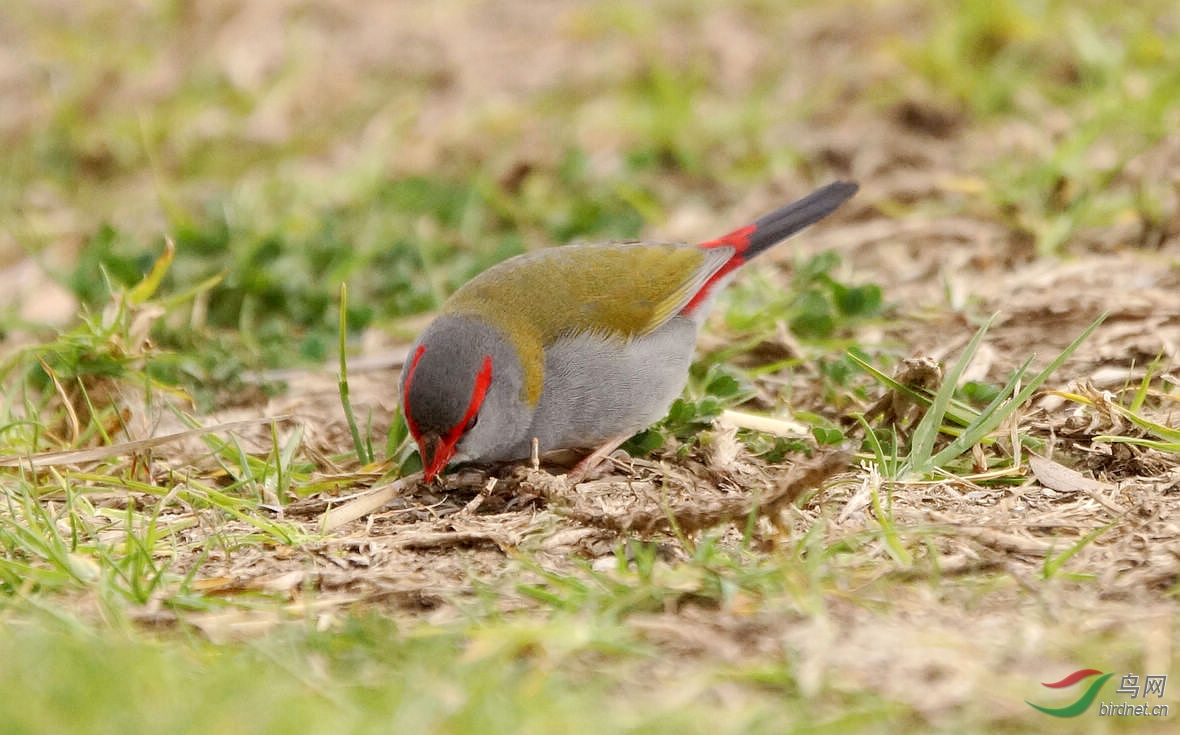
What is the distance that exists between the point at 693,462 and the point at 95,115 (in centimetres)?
564

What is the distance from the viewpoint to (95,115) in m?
8.38

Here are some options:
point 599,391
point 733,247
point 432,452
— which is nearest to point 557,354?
point 599,391

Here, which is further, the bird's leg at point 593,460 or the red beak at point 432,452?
the bird's leg at point 593,460

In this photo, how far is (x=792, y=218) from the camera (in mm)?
5449

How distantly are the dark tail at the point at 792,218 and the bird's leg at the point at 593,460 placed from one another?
1230 millimetres

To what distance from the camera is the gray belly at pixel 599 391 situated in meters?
4.51

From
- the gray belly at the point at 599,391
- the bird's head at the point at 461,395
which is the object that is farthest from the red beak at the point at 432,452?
the gray belly at the point at 599,391

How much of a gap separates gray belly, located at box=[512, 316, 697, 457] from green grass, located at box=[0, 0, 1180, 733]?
5.1 inches

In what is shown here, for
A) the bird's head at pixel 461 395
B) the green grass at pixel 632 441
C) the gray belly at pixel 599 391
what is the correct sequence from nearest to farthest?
the green grass at pixel 632 441, the bird's head at pixel 461 395, the gray belly at pixel 599 391

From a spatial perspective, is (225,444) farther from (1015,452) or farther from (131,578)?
(1015,452)

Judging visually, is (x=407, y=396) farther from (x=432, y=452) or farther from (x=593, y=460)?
(x=593, y=460)

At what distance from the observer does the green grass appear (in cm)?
281

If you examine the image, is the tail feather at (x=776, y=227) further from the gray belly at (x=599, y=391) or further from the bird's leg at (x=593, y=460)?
the bird's leg at (x=593, y=460)

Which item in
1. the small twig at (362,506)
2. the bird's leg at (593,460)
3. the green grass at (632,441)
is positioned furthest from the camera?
the bird's leg at (593,460)
